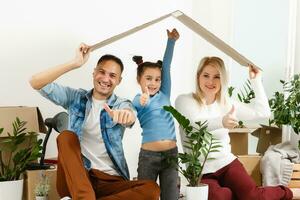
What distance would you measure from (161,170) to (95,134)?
427 millimetres

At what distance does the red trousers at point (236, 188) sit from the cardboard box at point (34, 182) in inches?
32.5

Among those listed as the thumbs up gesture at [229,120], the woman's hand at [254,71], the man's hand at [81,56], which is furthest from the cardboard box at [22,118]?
the woman's hand at [254,71]

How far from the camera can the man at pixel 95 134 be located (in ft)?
6.49

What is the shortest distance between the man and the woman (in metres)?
0.39

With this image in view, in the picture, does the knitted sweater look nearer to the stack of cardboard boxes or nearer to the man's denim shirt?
the stack of cardboard boxes

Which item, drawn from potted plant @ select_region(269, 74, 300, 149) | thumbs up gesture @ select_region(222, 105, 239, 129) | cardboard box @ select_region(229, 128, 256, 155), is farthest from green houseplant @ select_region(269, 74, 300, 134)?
thumbs up gesture @ select_region(222, 105, 239, 129)

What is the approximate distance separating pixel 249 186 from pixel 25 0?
5.73 feet

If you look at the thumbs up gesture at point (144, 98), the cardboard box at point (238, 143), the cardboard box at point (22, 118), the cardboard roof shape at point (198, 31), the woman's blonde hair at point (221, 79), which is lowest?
the cardboard box at point (238, 143)

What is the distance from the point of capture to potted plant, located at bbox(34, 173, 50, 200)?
2137mm

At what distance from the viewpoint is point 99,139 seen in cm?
216

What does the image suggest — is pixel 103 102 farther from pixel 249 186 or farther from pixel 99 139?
pixel 249 186

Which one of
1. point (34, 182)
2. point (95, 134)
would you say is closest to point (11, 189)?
point (34, 182)

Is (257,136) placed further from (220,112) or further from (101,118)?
(101,118)

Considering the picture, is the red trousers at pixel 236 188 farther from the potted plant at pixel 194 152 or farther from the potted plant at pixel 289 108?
the potted plant at pixel 289 108
